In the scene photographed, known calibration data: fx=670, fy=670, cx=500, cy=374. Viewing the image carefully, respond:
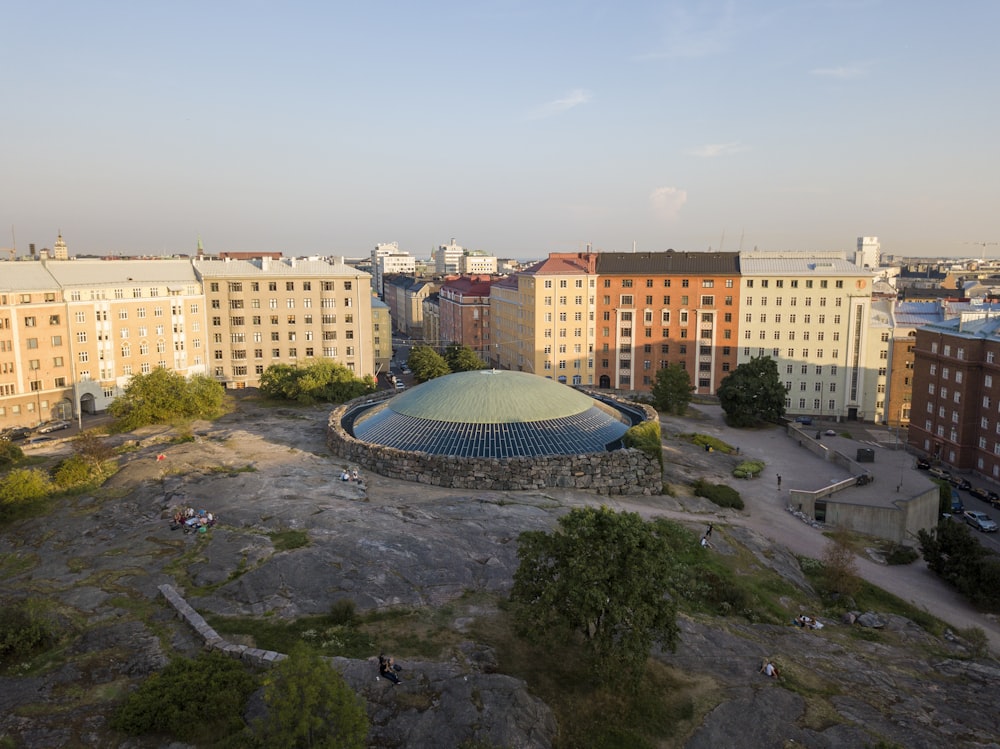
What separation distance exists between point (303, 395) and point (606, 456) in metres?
43.7

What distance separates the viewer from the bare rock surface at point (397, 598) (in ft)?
73.3

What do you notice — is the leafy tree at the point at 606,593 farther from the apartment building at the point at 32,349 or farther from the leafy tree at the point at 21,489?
the apartment building at the point at 32,349

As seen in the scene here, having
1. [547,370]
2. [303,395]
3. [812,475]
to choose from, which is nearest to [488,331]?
[547,370]

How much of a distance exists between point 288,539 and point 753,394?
6169 cm

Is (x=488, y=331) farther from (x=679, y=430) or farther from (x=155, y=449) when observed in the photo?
(x=155, y=449)

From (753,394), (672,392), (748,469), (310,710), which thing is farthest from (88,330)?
(753,394)

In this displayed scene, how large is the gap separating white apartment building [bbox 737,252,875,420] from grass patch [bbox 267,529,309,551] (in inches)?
3455

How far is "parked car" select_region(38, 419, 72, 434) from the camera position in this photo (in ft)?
248

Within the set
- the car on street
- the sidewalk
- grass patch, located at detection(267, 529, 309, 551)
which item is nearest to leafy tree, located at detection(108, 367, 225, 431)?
the car on street

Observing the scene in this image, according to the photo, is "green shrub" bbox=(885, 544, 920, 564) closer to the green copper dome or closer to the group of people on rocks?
the green copper dome

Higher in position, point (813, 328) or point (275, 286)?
point (275, 286)

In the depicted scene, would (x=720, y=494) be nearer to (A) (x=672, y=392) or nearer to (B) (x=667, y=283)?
(A) (x=672, y=392)

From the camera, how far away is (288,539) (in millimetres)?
36969

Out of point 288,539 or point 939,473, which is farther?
point 939,473
